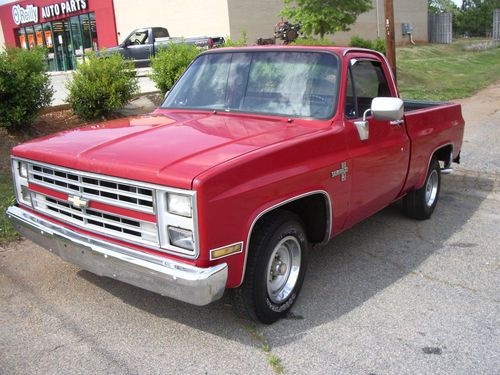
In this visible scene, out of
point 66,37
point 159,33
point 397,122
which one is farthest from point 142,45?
point 397,122

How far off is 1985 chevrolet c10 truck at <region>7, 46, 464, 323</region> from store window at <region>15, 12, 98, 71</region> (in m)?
27.9

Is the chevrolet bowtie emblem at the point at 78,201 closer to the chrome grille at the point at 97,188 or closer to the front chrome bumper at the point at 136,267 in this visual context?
the chrome grille at the point at 97,188

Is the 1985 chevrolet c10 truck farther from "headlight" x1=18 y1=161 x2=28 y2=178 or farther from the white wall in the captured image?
the white wall

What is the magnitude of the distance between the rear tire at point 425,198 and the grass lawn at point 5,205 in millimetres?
4170

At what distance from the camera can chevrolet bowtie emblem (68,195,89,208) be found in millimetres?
3518

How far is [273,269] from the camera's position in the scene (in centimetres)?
381

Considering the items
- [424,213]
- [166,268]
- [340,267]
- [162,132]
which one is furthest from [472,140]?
[166,268]

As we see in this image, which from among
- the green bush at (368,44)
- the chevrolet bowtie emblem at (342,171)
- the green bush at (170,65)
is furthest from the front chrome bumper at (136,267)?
the green bush at (368,44)

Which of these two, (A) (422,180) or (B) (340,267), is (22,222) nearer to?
(B) (340,267)

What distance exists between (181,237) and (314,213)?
1.34m

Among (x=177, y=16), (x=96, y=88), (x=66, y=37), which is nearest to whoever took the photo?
(x=96, y=88)

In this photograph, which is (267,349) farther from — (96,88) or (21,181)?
(96,88)

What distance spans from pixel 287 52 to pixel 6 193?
383 centimetres

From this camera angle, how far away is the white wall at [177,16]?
2417cm
